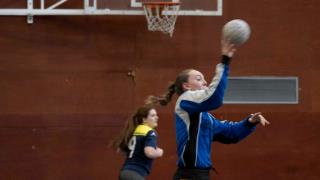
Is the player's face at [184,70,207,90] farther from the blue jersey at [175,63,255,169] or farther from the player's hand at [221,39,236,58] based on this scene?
the player's hand at [221,39,236,58]

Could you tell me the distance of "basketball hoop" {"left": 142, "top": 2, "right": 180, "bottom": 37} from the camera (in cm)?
975

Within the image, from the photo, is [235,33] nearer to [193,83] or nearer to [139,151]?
[193,83]

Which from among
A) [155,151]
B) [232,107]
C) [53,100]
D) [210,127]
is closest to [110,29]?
[53,100]

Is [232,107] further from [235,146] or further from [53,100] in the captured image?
[53,100]

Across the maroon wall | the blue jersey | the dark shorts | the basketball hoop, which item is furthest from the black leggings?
the maroon wall

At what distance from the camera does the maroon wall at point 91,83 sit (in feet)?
34.6

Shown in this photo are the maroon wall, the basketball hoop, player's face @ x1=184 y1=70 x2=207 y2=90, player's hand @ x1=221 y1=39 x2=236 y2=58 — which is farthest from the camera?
the maroon wall

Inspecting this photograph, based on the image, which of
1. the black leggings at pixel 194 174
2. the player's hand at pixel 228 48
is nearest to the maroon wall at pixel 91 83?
the black leggings at pixel 194 174

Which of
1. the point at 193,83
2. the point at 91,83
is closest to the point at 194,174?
the point at 193,83

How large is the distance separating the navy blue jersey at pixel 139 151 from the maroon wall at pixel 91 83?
3.44 meters

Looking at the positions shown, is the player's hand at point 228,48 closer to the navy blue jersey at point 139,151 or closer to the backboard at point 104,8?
the navy blue jersey at point 139,151

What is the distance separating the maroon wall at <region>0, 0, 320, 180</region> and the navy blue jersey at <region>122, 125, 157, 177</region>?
3.44 meters

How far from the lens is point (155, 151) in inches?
278

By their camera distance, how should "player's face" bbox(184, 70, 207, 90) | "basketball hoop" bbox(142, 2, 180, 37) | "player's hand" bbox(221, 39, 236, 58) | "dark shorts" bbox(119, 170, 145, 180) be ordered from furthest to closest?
"basketball hoop" bbox(142, 2, 180, 37) < "dark shorts" bbox(119, 170, 145, 180) < "player's face" bbox(184, 70, 207, 90) < "player's hand" bbox(221, 39, 236, 58)
